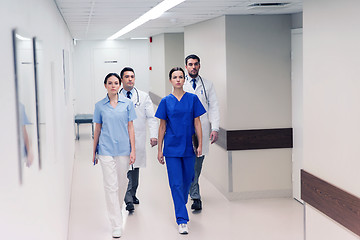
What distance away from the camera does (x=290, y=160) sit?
21.6 ft

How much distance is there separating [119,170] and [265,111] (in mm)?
2269

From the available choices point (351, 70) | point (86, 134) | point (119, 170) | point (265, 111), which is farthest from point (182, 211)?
point (86, 134)

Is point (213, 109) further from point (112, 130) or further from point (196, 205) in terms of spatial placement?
point (112, 130)

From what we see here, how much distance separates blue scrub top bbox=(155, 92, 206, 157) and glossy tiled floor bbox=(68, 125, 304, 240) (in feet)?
2.74

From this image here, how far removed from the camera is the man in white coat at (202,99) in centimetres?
606

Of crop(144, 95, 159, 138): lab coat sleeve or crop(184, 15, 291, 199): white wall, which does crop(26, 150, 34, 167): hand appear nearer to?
crop(144, 95, 159, 138): lab coat sleeve

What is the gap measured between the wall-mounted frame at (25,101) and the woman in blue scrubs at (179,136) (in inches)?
106

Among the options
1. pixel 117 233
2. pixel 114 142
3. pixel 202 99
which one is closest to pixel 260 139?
pixel 202 99

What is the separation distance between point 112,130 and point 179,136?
0.68 m

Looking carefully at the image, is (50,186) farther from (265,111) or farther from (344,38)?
(265,111)

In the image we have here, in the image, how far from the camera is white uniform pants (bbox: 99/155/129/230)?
5.05 m

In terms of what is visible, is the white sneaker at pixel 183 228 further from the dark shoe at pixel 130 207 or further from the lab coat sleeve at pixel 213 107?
the lab coat sleeve at pixel 213 107

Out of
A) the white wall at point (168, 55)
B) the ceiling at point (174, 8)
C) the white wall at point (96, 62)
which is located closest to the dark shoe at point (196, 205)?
the ceiling at point (174, 8)

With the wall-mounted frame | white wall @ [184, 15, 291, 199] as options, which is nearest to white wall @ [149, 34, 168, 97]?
white wall @ [184, 15, 291, 199]
